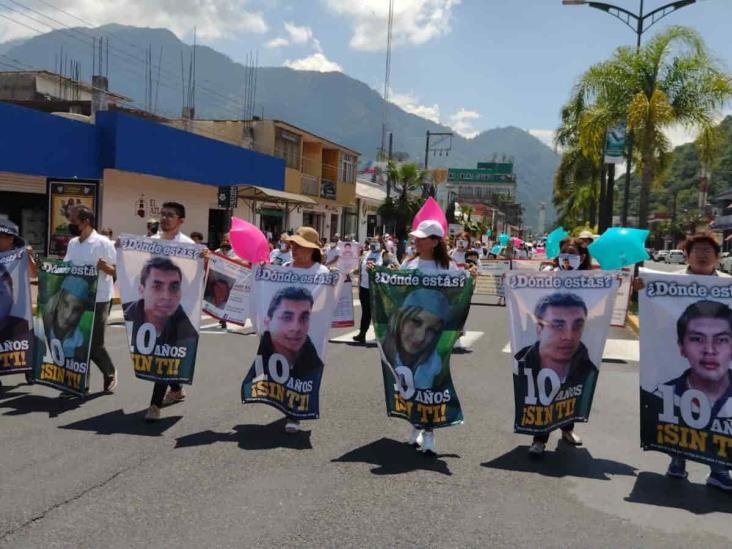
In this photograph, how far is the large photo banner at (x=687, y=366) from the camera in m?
4.94

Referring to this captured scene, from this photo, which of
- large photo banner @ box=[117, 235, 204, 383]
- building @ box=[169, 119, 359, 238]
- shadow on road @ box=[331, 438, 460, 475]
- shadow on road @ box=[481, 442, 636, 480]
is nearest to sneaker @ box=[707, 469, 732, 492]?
shadow on road @ box=[481, 442, 636, 480]

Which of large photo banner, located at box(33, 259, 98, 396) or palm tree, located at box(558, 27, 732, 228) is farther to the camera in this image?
palm tree, located at box(558, 27, 732, 228)

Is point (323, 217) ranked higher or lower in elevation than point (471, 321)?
higher

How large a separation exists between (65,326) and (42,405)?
0.76 meters

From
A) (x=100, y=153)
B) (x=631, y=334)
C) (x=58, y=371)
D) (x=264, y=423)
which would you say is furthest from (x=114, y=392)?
(x=100, y=153)

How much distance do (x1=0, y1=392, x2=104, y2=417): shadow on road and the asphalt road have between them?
25 millimetres

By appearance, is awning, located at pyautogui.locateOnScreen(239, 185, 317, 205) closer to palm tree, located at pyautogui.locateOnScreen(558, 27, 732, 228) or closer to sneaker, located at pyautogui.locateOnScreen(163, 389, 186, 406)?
palm tree, located at pyautogui.locateOnScreen(558, 27, 732, 228)

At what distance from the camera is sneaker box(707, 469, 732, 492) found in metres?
4.91

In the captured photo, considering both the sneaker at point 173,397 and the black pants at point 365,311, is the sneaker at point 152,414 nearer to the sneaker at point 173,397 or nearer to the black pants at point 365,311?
the sneaker at point 173,397

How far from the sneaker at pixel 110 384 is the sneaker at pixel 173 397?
2.32ft

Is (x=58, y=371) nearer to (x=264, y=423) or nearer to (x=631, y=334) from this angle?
(x=264, y=423)

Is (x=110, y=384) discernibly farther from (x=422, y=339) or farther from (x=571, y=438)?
(x=571, y=438)

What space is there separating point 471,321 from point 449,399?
9509mm

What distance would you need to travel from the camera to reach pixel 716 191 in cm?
11300
